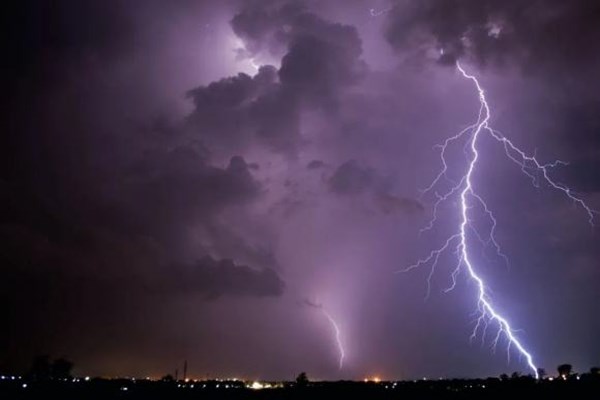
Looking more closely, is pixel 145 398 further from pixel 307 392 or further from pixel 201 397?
pixel 307 392

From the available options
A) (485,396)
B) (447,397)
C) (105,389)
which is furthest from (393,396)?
(105,389)

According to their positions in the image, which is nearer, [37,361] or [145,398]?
[145,398]

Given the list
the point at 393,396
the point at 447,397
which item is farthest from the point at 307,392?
the point at 447,397

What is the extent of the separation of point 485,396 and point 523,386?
14.7 feet

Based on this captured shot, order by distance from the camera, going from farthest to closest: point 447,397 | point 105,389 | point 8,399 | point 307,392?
point 105,389 < point 307,392 < point 447,397 < point 8,399

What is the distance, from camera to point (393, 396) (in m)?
38.9

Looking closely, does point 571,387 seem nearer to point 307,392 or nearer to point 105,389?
point 307,392

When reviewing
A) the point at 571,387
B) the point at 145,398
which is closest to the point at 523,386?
the point at 571,387

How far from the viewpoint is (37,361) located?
7838cm

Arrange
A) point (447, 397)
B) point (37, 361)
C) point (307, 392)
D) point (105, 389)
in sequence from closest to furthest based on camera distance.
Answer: point (447, 397)
point (307, 392)
point (105, 389)
point (37, 361)

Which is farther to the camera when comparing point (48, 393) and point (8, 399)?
point (48, 393)

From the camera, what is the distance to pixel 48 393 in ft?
124

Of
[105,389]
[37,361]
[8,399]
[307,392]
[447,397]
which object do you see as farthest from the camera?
[37,361]

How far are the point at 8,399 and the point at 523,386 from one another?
30.8 metres
